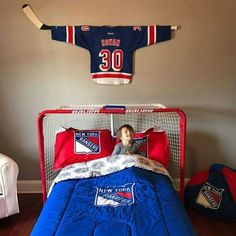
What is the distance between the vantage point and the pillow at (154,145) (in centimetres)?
268

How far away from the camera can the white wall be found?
274 centimetres

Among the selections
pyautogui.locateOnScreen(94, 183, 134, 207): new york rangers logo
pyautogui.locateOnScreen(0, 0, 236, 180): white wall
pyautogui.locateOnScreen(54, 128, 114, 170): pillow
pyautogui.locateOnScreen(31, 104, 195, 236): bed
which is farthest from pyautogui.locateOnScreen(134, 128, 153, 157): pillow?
pyautogui.locateOnScreen(94, 183, 134, 207): new york rangers logo

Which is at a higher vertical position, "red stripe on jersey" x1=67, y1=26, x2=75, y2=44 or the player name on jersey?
"red stripe on jersey" x1=67, y1=26, x2=75, y2=44

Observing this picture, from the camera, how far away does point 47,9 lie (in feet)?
8.98

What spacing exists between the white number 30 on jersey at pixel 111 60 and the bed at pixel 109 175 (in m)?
0.42

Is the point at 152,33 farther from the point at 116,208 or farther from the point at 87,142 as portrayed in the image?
the point at 116,208

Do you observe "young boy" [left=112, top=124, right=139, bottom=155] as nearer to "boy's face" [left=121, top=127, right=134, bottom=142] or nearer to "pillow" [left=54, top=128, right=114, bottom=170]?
"boy's face" [left=121, top=127, right=134, bottom=142]

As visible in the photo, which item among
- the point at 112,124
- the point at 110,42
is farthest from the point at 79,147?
the point at 110,42

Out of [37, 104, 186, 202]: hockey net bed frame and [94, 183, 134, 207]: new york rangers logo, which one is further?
[37, 104, 186, 202]: hockey net bed frame

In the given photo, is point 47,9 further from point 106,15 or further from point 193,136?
point 193,136

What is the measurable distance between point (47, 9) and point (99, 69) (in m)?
0.70

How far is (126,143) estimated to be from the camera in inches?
102

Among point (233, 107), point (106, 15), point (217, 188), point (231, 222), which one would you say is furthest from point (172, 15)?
point (231, 222)

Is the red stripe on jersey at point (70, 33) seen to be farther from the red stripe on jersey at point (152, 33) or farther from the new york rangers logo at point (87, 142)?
the new york rangers logo at point (87, 142)
